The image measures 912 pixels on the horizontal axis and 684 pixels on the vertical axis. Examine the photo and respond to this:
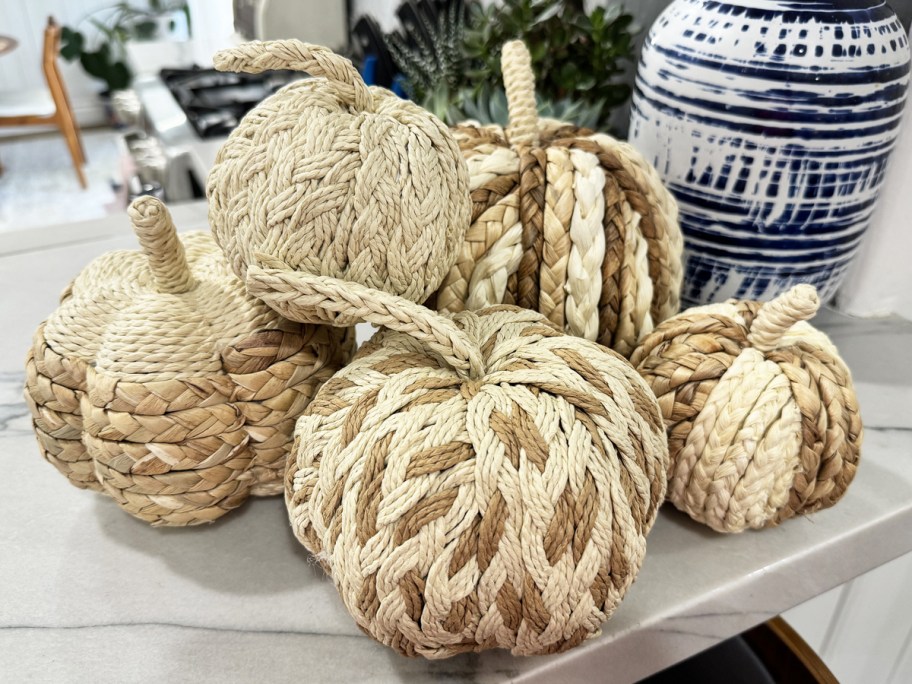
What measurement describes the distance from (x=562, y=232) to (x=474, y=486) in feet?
0.62

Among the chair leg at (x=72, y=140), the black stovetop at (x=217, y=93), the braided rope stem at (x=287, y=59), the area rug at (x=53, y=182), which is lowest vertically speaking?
the area rug at (x=53, y=182)

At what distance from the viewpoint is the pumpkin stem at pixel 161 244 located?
0.37 metres

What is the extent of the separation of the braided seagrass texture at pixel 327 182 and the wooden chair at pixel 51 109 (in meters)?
2.59

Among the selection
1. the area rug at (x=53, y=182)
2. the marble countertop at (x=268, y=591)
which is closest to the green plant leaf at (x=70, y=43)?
the area rug at (x=53, y=182)

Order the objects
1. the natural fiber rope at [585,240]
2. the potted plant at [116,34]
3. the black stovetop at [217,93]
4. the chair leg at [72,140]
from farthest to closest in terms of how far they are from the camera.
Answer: the potted plant at [116,34] < the chair leg at [72,140] < the black stovetop at [217,93] < the natural fiber rope at [585,240]

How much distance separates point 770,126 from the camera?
0.48 metres

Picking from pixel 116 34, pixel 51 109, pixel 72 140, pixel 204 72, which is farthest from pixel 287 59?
pixel 116 34

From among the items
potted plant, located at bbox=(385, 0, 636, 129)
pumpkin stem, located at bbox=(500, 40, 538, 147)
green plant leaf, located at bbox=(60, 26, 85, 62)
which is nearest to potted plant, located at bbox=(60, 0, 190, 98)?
green plant leaf, located at bbox=(60, 26, 85, 62)

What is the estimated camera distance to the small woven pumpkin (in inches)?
15.1

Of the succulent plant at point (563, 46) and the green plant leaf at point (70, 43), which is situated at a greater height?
the succulent plant at point (563, 46)

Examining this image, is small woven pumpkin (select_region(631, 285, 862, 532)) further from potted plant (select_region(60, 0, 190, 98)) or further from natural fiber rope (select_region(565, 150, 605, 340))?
potted plant (select_region(60, 0, 190, 98))

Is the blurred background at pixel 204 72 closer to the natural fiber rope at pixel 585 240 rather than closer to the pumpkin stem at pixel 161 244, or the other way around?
the natural fiber rope at pixel 585 240

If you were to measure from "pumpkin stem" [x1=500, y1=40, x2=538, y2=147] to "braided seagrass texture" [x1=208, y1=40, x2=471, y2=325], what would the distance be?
0.11m

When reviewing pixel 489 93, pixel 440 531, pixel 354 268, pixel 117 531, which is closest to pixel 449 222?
pixel 354 268
